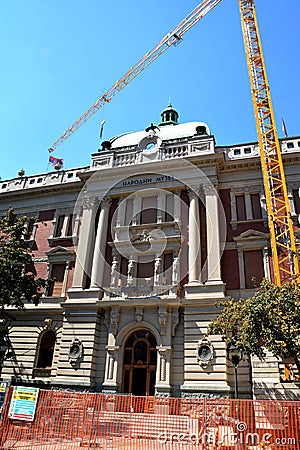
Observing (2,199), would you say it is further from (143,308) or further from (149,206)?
(143,308)

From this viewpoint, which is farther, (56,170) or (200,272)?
(56,170)

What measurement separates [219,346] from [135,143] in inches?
724

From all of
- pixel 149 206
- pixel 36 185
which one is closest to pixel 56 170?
pixel 36 185

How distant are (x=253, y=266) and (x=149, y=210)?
834 centimetres

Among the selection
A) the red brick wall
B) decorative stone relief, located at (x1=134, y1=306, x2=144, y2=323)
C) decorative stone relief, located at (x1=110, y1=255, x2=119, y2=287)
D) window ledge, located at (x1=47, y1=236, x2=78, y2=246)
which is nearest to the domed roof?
window ledge, located at (x1=47, y1=236, x2=78, y2=246)

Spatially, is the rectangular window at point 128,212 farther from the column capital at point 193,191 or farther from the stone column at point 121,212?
the column capital at point 193,191

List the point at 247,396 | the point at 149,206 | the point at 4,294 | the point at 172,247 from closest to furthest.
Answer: the point at 247,396 → the point at 4,294 → the point at 172,247 → the point at 149,206

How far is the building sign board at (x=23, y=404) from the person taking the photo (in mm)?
11203

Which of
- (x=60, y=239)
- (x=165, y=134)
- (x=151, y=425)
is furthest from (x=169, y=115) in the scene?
(x=151, y=425)

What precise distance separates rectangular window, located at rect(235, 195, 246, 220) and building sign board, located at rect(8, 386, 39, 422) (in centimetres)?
1683

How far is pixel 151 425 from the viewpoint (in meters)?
11.3

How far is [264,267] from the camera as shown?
21516mm

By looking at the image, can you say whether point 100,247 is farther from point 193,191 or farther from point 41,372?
point 41,372

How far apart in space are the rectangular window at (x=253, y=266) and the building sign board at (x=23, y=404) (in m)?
14.0
